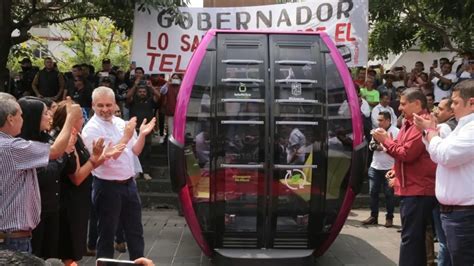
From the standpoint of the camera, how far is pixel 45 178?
4297 mm

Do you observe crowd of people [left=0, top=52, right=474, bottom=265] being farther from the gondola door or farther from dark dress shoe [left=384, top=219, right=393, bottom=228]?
dark dress shoe [left=384, top=219, right=393, bottom=228]

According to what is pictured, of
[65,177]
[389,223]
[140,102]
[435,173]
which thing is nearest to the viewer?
[65,177]

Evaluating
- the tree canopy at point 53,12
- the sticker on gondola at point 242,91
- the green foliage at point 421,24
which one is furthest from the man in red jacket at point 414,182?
the green foliage at point 421,24

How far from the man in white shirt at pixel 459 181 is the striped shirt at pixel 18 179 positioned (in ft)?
9.09

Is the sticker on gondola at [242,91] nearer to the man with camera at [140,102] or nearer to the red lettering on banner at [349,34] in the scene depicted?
the red lettering on banner at [349,34]

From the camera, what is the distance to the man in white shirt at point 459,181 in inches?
165

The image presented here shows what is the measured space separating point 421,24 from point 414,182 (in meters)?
12.1

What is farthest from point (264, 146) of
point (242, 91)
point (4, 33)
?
point (4, 33)

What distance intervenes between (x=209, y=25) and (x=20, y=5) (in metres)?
5.28

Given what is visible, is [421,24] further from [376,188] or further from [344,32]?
[376,188]

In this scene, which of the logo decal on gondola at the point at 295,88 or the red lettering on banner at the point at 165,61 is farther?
the red lettering on banner at the point at 165,61

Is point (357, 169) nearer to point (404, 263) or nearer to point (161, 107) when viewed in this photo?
point (404, 263)

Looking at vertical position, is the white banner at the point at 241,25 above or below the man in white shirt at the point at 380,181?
above

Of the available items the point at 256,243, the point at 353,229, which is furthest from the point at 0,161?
the point at 353,229
